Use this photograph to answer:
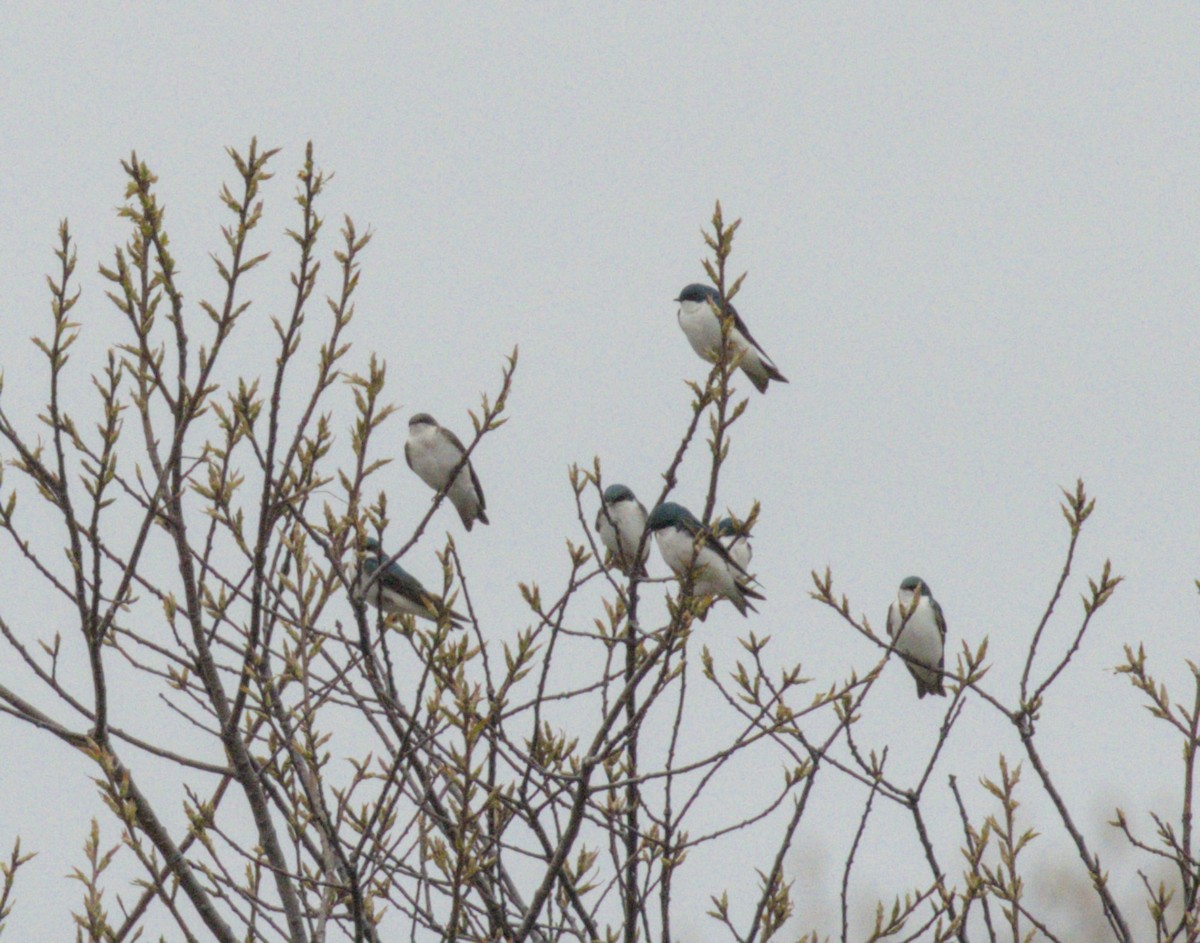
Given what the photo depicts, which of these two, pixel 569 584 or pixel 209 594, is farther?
pixel 209 594

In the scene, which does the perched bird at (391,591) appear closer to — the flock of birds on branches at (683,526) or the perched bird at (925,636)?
the flock of birds on branches at (683,526)

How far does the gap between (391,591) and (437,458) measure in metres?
1.12

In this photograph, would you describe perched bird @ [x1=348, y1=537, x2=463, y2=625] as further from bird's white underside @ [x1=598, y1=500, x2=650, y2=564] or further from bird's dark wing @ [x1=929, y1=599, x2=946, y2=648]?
bird's dark wing @ [x1=929, y1=599, x2=946, y2=648]

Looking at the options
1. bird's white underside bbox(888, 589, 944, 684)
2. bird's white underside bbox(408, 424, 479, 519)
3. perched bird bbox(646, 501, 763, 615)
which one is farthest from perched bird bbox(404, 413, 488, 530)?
bird's white underside bbox(888, 589, 944, 684)

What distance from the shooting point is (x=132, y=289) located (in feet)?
9.60

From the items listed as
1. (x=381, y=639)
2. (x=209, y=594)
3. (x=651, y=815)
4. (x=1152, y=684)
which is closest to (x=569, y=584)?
(x=381, y=639)

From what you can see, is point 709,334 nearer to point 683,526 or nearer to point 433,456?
point 683,526

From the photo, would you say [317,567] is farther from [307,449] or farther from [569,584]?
[569,584]

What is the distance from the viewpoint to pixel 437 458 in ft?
30.1

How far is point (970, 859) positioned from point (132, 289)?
2.40 m

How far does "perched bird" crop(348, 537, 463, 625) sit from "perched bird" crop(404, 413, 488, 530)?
69cm

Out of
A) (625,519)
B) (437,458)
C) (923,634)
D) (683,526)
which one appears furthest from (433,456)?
(923,634)

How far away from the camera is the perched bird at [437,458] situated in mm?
9180

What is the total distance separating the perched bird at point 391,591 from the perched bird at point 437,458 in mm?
688
